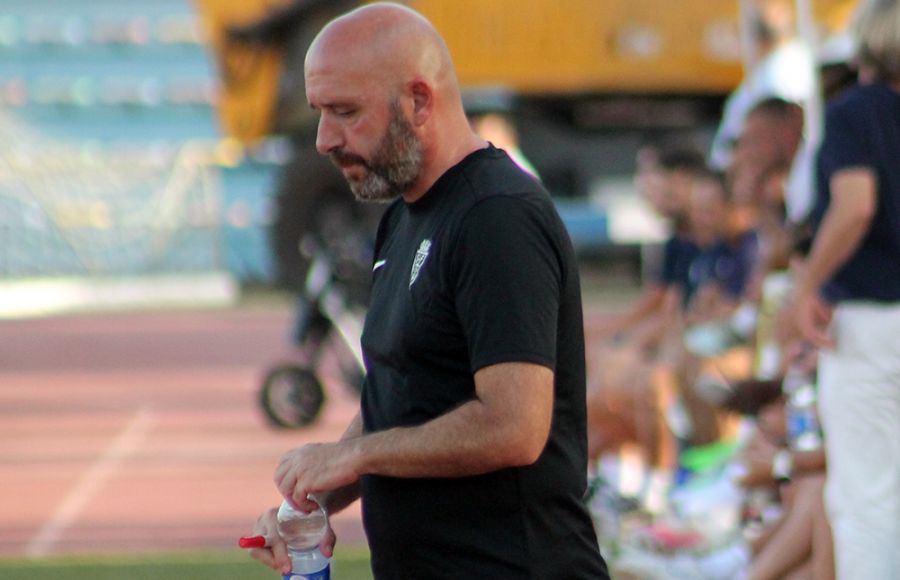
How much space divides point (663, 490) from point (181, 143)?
2547 cm

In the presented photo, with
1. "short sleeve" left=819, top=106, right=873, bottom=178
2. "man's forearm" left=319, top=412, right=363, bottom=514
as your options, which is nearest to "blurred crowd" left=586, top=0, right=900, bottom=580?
"short sleeve" left=819, top=106, right=873, bottom=178

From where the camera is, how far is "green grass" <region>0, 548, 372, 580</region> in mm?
7027

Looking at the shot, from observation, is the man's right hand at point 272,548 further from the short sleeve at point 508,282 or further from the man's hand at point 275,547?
the short sleeve at point 508,282

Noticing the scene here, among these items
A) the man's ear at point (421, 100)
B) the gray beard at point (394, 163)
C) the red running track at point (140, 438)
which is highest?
the man's ear at point (421, 100)

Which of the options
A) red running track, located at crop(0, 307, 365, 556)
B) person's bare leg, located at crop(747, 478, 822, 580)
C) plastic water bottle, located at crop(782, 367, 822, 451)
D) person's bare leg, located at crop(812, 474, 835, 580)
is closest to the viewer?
person's bare leg, located at crop(812, 474, 835, 580)

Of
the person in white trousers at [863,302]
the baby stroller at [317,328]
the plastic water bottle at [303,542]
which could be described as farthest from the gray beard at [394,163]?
the baby stroller at [317,328]

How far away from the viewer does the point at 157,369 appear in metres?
15.1

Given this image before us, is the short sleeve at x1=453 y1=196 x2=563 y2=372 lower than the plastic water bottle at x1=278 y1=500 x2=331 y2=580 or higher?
higher

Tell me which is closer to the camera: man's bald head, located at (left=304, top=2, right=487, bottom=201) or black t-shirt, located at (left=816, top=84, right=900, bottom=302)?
man's bald head, located at (left=304, top=2, right=487, bottom=201)

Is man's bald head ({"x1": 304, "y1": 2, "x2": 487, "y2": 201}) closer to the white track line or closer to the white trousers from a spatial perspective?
the white trousers

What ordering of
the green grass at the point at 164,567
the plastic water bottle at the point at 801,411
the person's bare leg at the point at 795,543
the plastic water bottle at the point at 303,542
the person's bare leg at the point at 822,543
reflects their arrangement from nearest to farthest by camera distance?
the plastic water bottle at the point at 303,542 → the person's bare leg at the point at 822,543 → the person's bare leg at the point at 795,543 → the plastic water bottle at the point at 801,411 → the green grass at the point at 164,567

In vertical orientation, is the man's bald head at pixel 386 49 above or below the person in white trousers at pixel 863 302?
above

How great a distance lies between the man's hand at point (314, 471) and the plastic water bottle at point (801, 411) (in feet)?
8.97

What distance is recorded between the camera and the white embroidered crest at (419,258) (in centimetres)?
286
